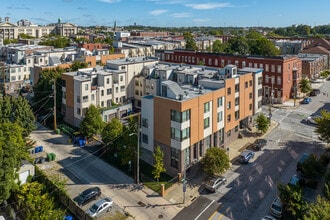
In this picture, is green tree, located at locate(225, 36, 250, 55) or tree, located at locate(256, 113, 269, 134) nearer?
tree, located at locate(256, 113, 269, 134)

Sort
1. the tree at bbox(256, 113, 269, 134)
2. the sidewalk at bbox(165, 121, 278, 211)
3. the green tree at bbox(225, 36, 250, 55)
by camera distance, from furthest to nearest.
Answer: the green tree at bbox(225, 36, 250, 55) < the tree at bbox(256, 113, 269, 134) < the sidewalk at bbox(165, 121, 278, 211)

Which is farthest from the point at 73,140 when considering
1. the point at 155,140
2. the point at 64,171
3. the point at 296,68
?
the point at 296,68

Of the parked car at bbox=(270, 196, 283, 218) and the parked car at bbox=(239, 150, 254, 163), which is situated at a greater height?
the parked car at bbox=(239, 150, 254, 163)

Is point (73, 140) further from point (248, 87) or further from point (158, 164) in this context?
point (248, 87)

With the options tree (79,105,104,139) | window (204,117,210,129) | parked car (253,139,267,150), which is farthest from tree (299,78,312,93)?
tree (79,105,104,139)

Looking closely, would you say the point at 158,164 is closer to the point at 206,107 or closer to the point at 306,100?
the point at 206,107

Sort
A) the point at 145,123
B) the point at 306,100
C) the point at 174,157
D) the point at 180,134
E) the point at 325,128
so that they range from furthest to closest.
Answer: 1. the point at 306,100
2. the point at 325,128
3. the point at 145,123
4. the point at 174,157
5. the point at 180,134

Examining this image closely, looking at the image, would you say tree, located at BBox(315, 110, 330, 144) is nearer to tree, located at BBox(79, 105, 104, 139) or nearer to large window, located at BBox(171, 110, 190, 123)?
large window, located at BBox(171, 110, 190, 123)

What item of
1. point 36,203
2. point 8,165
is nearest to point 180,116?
point 36,203
